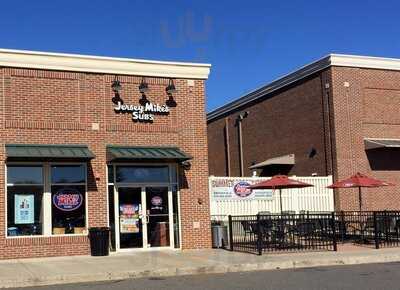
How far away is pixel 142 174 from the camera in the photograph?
68.5 ft

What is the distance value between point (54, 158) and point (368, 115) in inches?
617

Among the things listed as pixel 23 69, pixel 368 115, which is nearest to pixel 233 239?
pixel 23 69

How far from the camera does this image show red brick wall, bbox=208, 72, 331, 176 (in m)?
29.2

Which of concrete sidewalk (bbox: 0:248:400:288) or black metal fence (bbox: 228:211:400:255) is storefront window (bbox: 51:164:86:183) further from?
black metal fence (bbox: 228:211:400:255)

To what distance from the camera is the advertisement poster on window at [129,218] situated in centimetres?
2045

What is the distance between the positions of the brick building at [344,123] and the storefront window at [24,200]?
45.5ft

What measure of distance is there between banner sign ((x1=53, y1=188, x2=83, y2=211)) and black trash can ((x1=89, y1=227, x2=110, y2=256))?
3.53ft

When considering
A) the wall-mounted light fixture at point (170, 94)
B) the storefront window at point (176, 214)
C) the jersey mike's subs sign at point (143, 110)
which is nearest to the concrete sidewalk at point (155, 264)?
the storefront window at point (176, 214)

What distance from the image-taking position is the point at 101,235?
1936 centimetres

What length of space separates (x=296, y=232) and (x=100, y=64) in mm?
8367

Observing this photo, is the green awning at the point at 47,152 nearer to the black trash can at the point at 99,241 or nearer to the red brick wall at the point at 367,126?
→ the black trash can at the point at 99,241

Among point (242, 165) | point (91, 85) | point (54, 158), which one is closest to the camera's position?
point (54, 158)

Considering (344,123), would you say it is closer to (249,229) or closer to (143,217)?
(249,229)

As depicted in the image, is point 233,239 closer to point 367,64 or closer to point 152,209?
point 152,209
